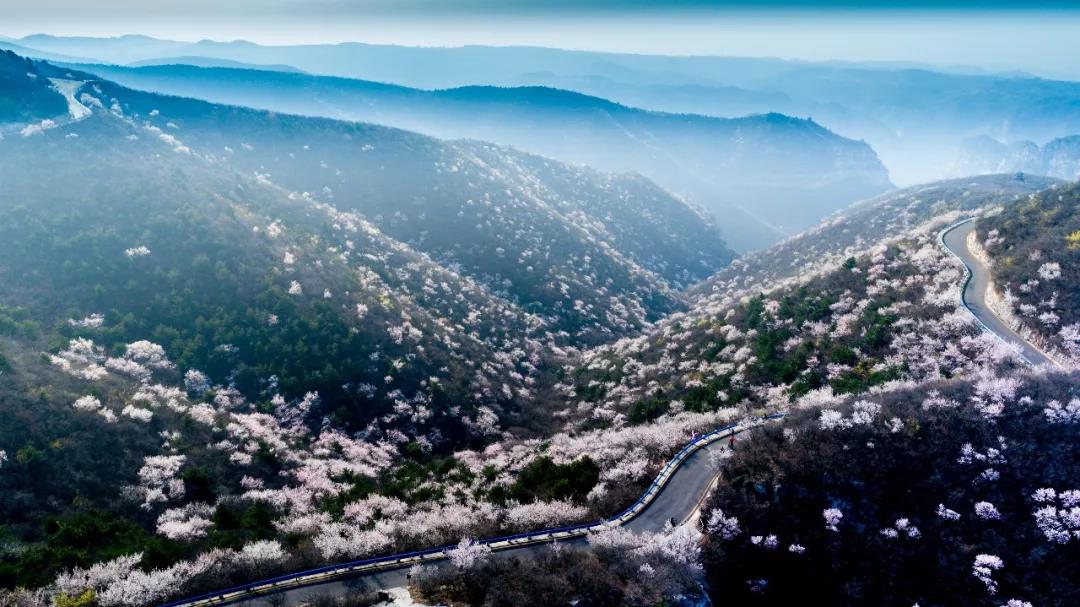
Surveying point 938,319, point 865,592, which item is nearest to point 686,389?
point 938,319

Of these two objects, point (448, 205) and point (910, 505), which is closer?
point (910, 505)

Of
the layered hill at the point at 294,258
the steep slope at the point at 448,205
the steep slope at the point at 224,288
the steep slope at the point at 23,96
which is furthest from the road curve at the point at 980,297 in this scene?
the steep slope at the point at 23,96

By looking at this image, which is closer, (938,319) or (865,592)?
(865,592)

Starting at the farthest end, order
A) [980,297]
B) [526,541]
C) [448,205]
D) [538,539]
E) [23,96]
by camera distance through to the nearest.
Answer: [448,205] → [23,96] → [980,297] → [538,539] → [526,541]

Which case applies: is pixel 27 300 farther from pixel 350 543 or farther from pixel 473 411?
pixel 350 543

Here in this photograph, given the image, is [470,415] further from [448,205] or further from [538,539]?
[448,205]

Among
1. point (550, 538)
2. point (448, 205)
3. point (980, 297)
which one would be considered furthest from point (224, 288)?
point (980, 297)

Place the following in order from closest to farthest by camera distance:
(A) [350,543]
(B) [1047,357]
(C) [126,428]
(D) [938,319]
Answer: (A) [350,543] < (C) [126,428] < (B) [1047,357] < (D) [938,319]
